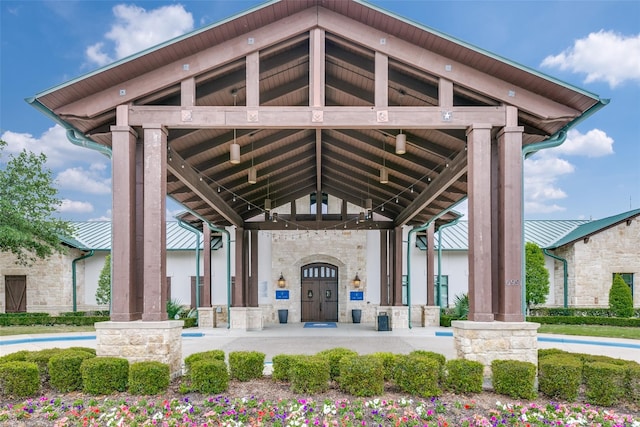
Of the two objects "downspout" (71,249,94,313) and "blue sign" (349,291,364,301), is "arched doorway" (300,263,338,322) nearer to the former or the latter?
"blue sign" (349,291,364,301)

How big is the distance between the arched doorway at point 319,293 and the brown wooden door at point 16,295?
11546 mm

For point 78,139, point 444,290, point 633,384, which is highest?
point 78,139

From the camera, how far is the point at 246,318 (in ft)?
57.9

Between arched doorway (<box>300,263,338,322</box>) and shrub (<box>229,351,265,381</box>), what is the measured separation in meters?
13.4

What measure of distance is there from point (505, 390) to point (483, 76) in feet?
15.5

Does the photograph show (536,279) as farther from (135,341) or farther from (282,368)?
(135,341)

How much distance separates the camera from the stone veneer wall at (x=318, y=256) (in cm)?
2053

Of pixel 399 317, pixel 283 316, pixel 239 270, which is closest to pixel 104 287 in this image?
pixel 239 270

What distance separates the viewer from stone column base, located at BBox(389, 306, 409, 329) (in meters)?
17.7

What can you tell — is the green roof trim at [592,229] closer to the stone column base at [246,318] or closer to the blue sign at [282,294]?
the blue sign at [282,294]

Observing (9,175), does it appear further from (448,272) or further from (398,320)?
(448,272)

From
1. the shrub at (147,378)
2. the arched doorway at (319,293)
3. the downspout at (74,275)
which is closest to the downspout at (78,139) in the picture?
the shrub at (147,378)

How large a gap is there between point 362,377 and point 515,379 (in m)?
2.05

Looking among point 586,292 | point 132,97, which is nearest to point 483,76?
point 132,97
